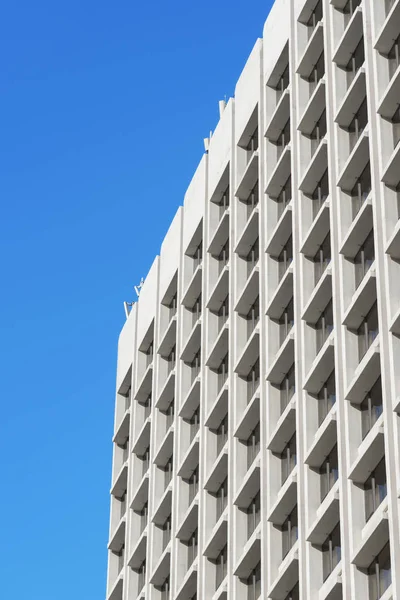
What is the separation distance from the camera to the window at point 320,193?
210 feet

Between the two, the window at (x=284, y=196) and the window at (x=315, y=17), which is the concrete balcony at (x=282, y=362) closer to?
the window at (x=284, y=196)

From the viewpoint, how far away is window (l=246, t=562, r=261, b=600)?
62.7 m

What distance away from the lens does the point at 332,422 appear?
56.4 metres

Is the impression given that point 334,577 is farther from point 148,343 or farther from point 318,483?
point 148,343

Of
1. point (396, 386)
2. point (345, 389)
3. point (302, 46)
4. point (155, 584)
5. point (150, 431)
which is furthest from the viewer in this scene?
point (150, 431)

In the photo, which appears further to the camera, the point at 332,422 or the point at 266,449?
the point at 266,449

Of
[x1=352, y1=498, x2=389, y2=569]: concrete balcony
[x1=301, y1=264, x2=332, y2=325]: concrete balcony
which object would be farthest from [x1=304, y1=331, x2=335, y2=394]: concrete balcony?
[x1=352, y1=498, x2=389, y2=569]: concrete balcony

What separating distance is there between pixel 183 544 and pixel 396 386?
24.2 meters

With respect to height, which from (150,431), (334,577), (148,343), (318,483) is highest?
(148,343)

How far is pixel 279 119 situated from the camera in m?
70.1

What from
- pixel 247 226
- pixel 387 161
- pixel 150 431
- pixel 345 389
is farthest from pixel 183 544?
pixel 387 161

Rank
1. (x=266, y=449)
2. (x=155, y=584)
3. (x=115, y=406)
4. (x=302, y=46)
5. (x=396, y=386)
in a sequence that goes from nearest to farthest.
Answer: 1. (x=396, y=386)
2. (x=266, y=449)
3. (x=302, y=46)
4. (x=155, y=584)
5. (x=115, y=406)

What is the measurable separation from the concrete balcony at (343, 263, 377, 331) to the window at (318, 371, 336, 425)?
3140 mm

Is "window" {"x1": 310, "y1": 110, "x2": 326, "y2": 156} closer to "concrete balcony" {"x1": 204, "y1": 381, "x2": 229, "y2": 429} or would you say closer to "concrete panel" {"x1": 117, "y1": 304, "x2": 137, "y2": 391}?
"concrete balcony" {"x1": 204, "y1": 381, "x2": 229, "y2": 429}
